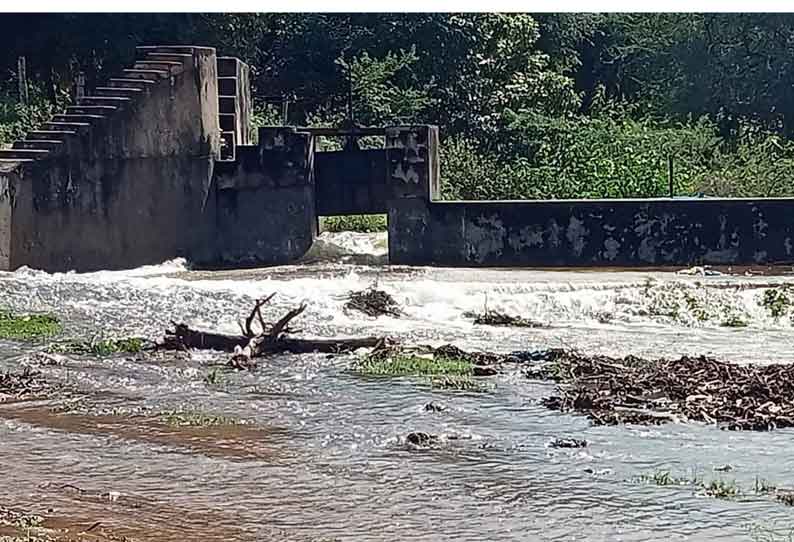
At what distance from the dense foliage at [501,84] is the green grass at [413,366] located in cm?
1348

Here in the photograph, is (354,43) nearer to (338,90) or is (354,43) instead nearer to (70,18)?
(338,90)

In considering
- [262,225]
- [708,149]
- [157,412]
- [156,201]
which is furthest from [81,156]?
[708,149]

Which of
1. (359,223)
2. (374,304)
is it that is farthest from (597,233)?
(359,223)

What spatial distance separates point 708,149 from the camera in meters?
29.4

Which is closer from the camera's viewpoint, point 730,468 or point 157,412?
point 730,468

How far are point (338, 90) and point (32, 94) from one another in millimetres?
7604

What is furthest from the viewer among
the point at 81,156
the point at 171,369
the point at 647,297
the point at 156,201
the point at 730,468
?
the point at 156,201

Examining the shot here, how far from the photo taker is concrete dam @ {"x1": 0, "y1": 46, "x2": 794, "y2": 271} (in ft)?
63.2

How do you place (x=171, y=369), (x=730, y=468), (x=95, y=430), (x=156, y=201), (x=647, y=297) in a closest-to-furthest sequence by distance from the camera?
(x=730, y=468), (x=95, y=430), (x=171, y=369), (x=647, y=297), (x=156, y=201)

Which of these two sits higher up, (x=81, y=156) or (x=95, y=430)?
(x=81, y=156)

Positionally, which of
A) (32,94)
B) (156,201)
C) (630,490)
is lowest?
(630,490)

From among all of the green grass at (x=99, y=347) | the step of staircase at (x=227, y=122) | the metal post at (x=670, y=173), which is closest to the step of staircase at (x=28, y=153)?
the step of staircase at (x=227, y=122)

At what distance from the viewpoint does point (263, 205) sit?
854 inches

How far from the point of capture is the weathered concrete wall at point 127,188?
59.6 ft
